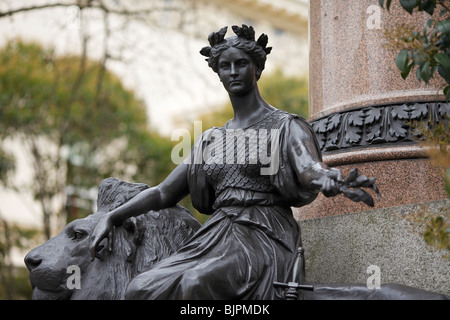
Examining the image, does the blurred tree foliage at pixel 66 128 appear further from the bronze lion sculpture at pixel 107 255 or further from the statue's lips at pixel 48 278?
the statue's lips at pixel 48 278

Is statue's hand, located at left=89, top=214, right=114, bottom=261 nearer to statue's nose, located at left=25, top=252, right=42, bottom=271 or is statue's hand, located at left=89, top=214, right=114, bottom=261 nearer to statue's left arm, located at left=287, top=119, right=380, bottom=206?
statue's nose, located at left=25, top=252, right=42, bottom=271

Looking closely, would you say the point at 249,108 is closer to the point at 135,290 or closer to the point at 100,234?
the point at 100,234

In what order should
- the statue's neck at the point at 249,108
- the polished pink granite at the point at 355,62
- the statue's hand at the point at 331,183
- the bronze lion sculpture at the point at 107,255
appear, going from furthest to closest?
the polished pink granite at the point at 355,62 → the statue's neck at the point at 249,108 → the bronze lion sculpture at the point at 107,255 → the statue's hand at the point at 331,183

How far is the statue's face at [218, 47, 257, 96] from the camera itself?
18.9 feet

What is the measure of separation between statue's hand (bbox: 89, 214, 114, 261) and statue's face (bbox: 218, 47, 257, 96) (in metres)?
1.27

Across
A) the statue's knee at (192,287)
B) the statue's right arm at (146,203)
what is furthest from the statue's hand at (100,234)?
the statue's knee at (192,287)

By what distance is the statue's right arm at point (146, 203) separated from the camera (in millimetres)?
5824

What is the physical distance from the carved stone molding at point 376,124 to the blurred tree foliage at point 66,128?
51.9ft

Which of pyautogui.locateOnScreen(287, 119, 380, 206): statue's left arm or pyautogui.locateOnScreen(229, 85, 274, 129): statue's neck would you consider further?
pyautogui.locateOnScreen(229, 85, 274, 129): statue's neck

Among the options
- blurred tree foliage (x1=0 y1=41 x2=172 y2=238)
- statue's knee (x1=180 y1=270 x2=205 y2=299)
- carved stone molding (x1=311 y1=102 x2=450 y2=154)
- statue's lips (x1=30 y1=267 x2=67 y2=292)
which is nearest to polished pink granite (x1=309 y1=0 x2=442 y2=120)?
carved stone molding (x1=311 y1=102 x2=450 y2=154)

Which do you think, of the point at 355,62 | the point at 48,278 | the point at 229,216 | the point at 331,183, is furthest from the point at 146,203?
the point at 355,62

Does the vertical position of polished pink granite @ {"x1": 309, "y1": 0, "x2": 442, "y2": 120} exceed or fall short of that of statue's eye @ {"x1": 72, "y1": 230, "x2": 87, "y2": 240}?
it exceeds it

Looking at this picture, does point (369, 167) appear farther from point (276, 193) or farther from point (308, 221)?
point (276, 193)
